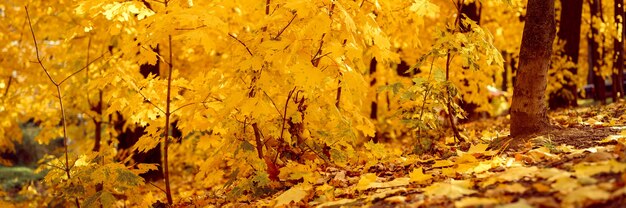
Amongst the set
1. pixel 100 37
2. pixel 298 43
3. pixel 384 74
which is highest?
pixel 298 43

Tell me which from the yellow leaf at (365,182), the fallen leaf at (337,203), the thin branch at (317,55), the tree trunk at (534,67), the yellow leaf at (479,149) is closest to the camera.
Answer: the fallen leaf at (337,203)

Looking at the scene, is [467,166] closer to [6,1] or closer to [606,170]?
[606,170]

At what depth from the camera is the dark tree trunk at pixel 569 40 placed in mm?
11586

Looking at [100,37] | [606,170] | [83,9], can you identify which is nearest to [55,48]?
[100,37]

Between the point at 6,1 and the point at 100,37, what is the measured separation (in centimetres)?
181

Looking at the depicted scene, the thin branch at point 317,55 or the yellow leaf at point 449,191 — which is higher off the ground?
the thin branch at point 317,55

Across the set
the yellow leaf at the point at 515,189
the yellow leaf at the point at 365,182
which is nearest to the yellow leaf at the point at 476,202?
the yellow leaf at the point at 515,189

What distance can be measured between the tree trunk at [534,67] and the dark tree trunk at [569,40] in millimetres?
7661

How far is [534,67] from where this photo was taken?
479 cm

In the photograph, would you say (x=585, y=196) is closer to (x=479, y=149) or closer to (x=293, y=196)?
(x=293, y=196)

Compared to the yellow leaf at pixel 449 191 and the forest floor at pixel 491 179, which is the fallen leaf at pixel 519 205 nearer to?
the forest floor at pixel 491 179

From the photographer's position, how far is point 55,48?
1055cm

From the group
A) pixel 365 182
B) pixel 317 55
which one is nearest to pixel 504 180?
pixel 365 182

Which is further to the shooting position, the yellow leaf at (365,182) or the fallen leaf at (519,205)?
the yellow leaf at (365,182)
